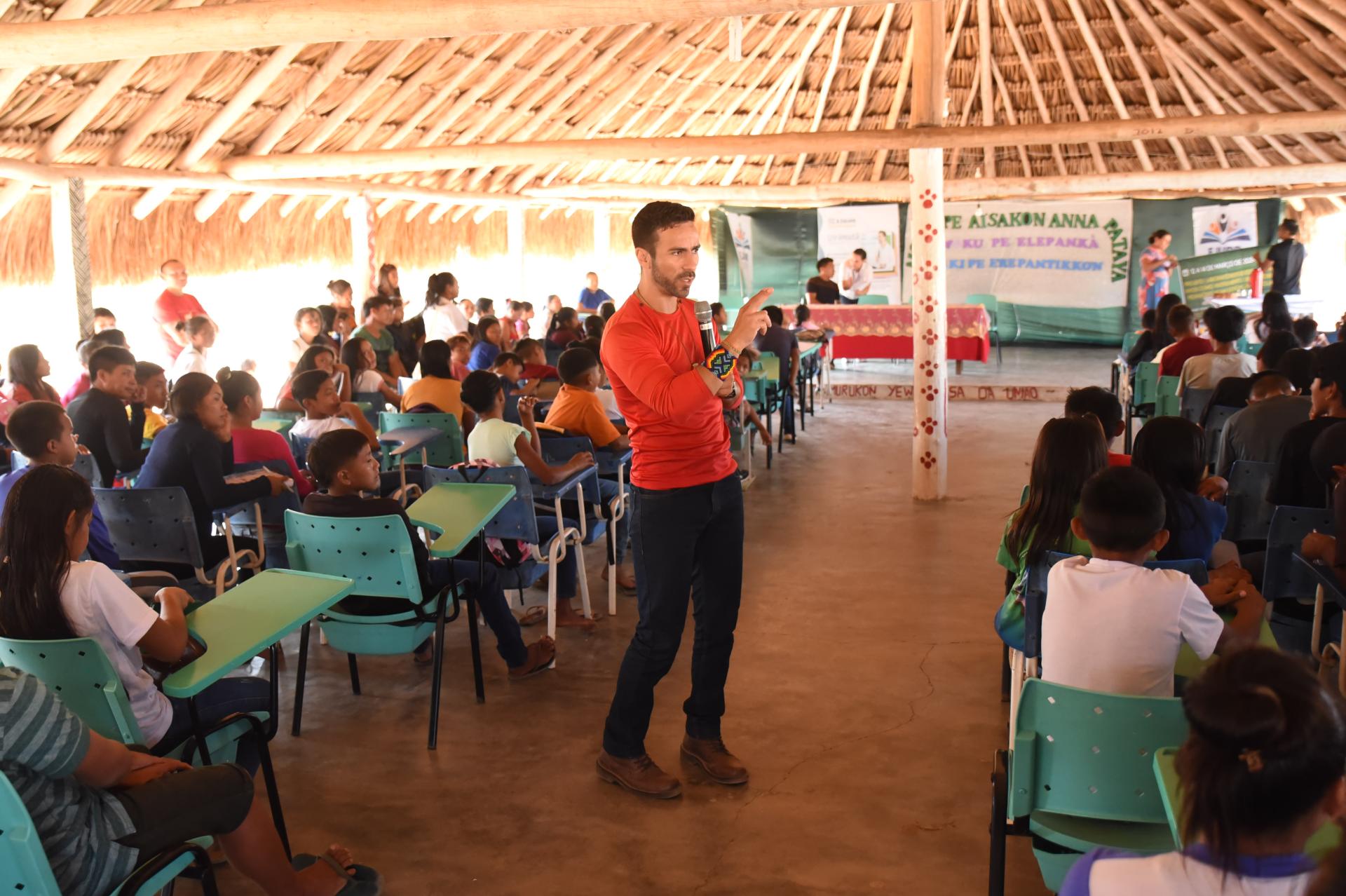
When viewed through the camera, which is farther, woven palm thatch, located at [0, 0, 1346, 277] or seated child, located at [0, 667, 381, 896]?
woven palm thatch, located at [0, 0, 1346, 277]

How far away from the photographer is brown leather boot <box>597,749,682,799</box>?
360 centimetres

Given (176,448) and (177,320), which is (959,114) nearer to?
(177,320)

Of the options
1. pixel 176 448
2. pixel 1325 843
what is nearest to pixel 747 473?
pixel 176 448

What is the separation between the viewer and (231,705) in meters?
3.13

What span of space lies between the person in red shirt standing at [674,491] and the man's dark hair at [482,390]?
73.3 inches

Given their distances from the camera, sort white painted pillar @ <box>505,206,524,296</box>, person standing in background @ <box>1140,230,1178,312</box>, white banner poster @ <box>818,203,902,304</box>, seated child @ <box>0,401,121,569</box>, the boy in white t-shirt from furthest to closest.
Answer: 1. white banner poster @ <box>818,203,902,304</box>
2. white painted pillar @ <box>505,206,524,296</box>
3. person standing in background @ <box>1140,230,1178,312</box>
4. seated child @ <box>0,401,121,569</box>
5. the boy in white t-shirt

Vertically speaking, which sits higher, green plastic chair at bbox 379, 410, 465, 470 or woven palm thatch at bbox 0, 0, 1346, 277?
woven palm thatch at bbox 0, 0, 1346, 277

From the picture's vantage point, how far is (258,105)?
9.97 m

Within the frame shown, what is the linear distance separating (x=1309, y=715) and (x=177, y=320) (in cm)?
929

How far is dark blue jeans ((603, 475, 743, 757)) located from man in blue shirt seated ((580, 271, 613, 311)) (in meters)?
12.2

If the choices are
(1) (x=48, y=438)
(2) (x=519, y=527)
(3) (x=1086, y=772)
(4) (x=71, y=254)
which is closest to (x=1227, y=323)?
(2) (x=519, y=527)

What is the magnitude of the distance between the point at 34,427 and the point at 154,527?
0.61 meters

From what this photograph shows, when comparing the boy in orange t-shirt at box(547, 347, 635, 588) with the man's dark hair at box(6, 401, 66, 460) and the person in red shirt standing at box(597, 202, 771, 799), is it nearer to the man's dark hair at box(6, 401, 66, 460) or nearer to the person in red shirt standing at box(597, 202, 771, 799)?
the person in red shirt standing at box(597, 202, 771, 799)

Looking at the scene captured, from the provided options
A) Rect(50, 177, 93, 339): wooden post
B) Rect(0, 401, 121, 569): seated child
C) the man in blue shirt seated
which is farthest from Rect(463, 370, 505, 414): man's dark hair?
the man in blue shirt seated
